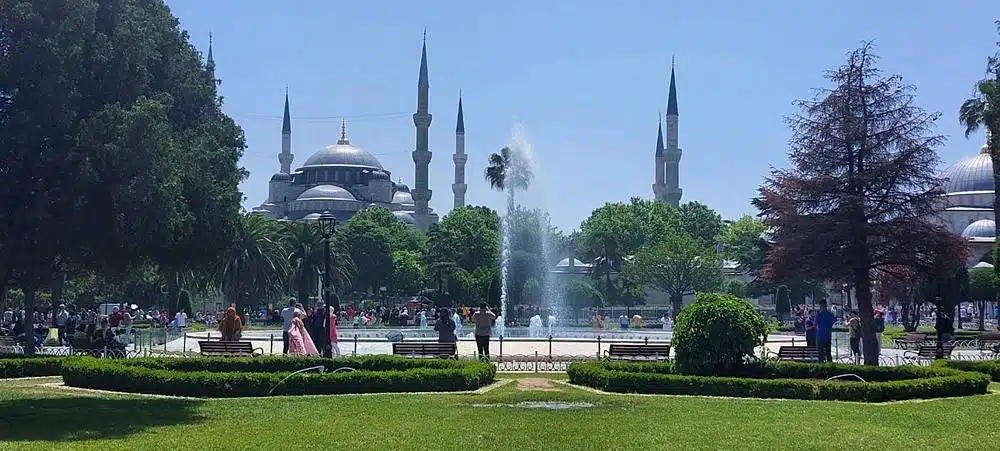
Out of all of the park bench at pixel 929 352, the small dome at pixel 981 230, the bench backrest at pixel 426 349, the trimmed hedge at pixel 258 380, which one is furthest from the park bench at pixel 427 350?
the small dome at pixel 981 230

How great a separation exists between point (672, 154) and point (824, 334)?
69262mm

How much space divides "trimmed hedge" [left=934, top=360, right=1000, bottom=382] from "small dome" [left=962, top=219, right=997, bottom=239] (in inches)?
2416

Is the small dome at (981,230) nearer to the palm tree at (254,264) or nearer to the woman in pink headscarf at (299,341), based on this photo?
the palm tree at (254,264)

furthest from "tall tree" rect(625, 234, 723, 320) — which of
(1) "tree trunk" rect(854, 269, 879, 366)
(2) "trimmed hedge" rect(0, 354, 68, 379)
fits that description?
(2) "trimmed hedge" rect(0, 354, 68, 379)

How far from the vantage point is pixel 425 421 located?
1127 cm

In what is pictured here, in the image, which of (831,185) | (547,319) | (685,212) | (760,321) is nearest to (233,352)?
(760,321)

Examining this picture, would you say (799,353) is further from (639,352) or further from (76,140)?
(76,140)

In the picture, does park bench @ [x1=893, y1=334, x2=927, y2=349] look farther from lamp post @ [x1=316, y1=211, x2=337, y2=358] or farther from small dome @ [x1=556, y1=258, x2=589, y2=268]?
small dome @ [x1=556, y1=258, x2=589, y2=268]

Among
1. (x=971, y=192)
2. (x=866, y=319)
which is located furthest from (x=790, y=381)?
(x=971, y=192)

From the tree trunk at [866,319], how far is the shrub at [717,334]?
605cm

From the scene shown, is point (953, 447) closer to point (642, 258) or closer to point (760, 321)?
point (760, 321)

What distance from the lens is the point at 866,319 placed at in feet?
69.4

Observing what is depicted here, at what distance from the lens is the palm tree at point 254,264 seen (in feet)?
140

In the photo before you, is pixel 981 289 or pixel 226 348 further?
pixel 981 289
